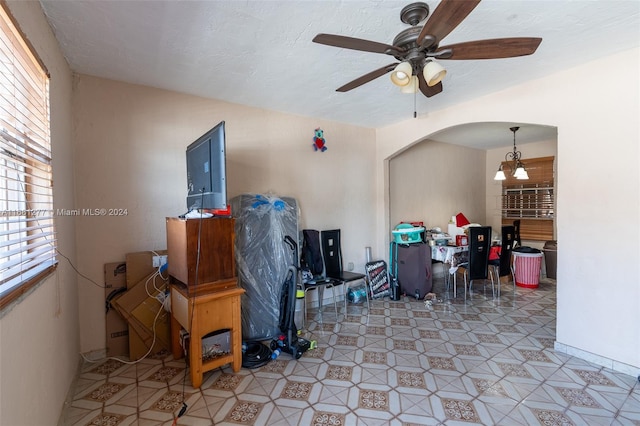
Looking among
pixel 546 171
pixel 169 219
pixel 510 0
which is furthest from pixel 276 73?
pixel 546 171

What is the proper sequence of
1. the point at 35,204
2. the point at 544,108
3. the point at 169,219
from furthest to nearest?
the point at 544,108 → the point at 169,219 → the point at 35,204

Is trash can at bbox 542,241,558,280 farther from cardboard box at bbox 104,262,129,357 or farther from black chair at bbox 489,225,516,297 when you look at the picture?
cardboard box at bbox 104,262,129,357

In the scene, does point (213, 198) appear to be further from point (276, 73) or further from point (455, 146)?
point (455, 146)

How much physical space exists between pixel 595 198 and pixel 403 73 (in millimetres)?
2097

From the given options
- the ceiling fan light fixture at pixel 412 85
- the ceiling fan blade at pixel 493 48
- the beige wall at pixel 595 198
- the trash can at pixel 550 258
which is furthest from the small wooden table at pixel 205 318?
the trash can at pixel 550 258

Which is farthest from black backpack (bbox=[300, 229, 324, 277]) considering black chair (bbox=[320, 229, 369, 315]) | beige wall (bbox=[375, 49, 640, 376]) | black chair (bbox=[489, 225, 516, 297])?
black chair (bbox=[489, 225, 516, 297])

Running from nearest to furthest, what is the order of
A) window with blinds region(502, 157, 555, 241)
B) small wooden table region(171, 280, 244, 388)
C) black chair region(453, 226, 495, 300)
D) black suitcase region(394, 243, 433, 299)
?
small wooden table region(171, 280, 244, 388) < black chair region(453, 226, 495, 300) < black suitcase region(394, 243, 433, 299) < window with blinds region(502, 157, 555, 241)

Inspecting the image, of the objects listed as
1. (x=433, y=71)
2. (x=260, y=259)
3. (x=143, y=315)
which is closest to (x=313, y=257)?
(x=260, y=259)

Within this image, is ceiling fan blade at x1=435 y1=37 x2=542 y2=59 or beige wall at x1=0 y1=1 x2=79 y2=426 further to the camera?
ceiling fan blade at x1=435 y1=37 x2=542 y2=59

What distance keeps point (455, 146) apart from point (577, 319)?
3.97 metres

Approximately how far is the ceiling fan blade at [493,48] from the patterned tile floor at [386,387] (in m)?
2.23

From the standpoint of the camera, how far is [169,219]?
2430mm

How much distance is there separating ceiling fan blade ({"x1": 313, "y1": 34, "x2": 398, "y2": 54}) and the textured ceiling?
0.90ft

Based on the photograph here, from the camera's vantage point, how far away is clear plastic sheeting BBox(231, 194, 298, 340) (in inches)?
113
